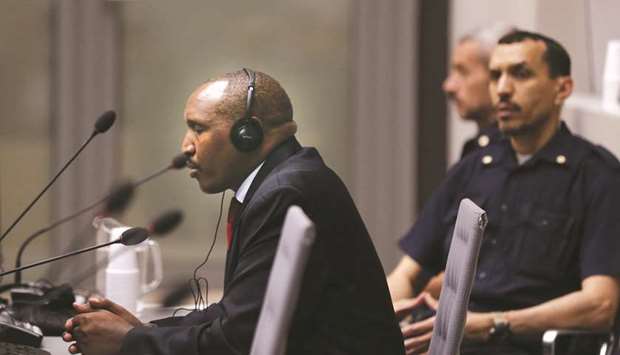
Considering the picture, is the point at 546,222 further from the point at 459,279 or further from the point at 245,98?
the point at 245,98

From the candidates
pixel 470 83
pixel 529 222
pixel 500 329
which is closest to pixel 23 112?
pixel 470 83

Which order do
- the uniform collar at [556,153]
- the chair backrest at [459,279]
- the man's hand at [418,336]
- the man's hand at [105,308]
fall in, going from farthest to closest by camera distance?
the uniform collar at [556,153], the man's hand at [418,336], the chair backrest at [459,279], the man's hand at [105,308]

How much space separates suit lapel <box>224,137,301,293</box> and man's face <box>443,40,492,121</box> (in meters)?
1.93

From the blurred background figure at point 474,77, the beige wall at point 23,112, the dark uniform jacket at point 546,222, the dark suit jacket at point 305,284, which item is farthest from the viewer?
the beige wall at point 23,112

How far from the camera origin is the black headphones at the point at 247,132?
2195mm

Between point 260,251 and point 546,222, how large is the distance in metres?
1.28

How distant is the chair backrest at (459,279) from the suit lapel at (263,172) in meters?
0.38

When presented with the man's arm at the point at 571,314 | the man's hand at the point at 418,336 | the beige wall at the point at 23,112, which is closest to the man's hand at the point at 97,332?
the man's hand at the point at 418,336

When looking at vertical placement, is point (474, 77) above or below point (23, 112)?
above

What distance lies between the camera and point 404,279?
340 centimetres

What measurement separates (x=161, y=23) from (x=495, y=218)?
2211 millimetres

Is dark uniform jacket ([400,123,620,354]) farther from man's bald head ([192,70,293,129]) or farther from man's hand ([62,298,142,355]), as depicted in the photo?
man's hand ([62,298,142,355])

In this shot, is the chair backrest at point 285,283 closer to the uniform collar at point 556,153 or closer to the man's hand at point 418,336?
the man's hand at point 418,336

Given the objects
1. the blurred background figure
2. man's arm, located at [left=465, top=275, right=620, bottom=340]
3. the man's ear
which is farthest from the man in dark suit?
the blurred background figure
